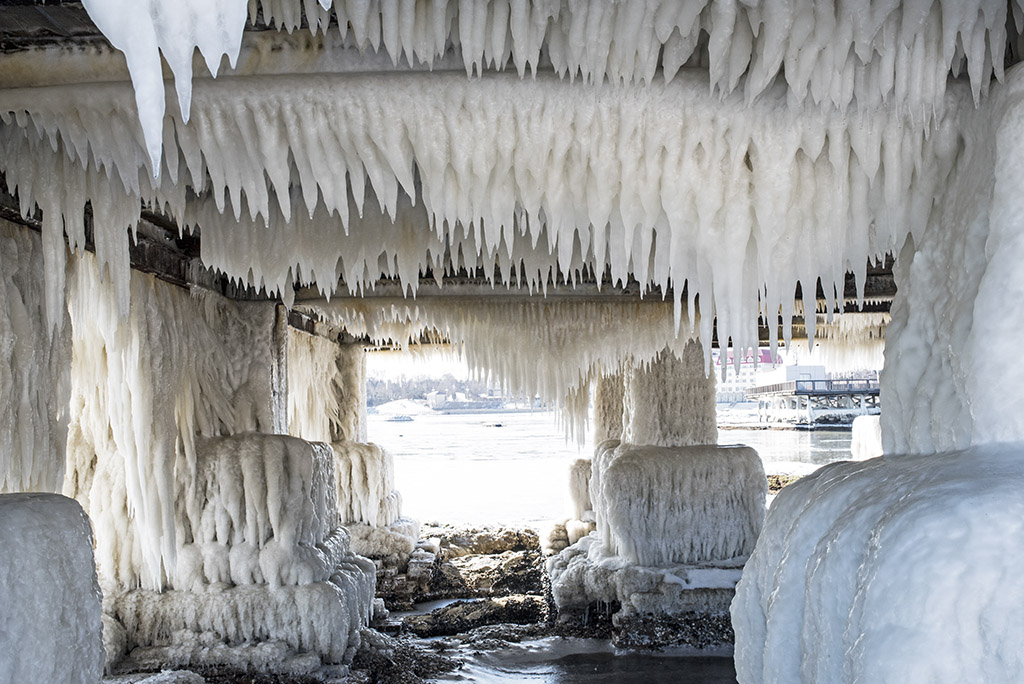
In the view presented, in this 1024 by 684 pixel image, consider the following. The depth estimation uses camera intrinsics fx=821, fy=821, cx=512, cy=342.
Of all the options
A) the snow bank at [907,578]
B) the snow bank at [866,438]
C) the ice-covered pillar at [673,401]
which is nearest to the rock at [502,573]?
Answer: the ice-covered pillar at [673,401]

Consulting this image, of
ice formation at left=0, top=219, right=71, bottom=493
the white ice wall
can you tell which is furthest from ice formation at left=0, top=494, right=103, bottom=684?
the white ice wall

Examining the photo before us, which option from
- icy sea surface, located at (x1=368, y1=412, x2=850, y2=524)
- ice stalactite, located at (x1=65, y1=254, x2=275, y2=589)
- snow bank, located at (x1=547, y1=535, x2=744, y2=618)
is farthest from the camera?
icy sea surface, located at (x1=368, y1=412, x2=850, y2=524)

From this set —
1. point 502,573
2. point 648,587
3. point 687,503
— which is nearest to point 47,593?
point 648,587

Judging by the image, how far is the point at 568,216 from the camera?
403 centimetres

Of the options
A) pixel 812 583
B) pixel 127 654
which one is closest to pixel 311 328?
pixel 127 654

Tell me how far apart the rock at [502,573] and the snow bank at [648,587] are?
1563 mm

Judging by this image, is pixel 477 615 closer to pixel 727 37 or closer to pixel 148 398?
pixel 148 398

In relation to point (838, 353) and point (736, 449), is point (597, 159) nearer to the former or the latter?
point (736, 449)

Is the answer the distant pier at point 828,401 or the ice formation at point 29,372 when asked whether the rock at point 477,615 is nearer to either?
the ice formation at point 29,372

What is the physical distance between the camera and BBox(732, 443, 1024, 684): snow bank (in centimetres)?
195

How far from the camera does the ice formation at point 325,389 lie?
11.6 meters

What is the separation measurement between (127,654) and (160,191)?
4559 mm

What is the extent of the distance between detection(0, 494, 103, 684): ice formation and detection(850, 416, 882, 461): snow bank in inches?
492

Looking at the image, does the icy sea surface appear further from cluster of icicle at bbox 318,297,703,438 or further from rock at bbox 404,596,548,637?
rock at bbox 404,596,548,637
